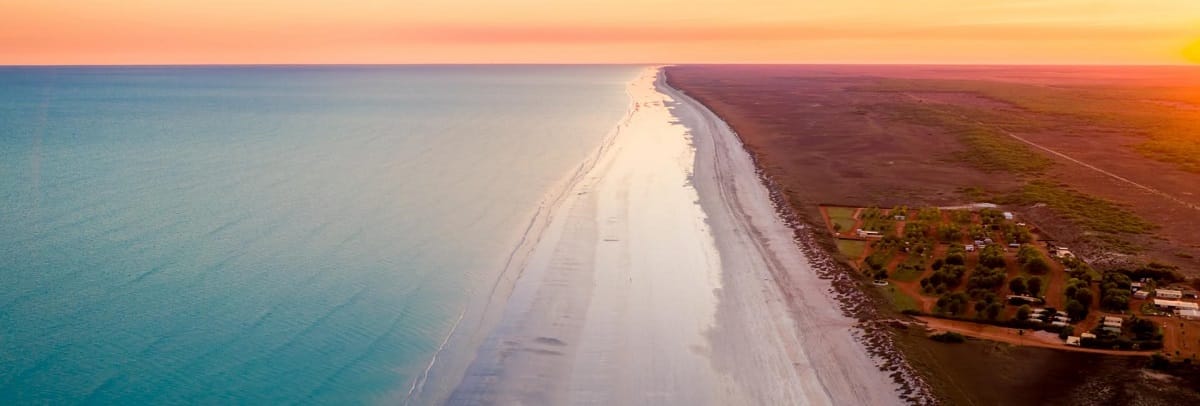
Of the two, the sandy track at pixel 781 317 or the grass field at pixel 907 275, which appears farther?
the grass field at pixel 907 275

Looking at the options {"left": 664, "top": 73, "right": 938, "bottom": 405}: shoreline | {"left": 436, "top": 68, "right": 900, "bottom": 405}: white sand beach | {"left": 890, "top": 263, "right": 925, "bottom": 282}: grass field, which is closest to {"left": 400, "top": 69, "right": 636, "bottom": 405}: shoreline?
{"left": 436, "top": 68, "right": 900, "bottom": 405}: white sand beach

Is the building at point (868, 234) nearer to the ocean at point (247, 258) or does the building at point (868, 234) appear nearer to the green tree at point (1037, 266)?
the green tree at point (1037, 266)

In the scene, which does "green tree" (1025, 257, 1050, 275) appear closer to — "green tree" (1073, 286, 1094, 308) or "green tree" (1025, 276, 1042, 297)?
"green tree" (1025, 276, 1042, 297)

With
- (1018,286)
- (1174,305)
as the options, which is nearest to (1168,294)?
(1174,305)

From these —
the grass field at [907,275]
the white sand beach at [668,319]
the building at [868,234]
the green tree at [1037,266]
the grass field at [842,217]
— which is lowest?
the white sand beach at [668,319]

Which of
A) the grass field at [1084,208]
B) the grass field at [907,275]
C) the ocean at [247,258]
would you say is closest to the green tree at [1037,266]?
the grass field at [907,275]

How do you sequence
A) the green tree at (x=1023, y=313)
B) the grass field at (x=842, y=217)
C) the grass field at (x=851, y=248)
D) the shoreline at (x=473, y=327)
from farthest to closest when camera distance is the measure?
the grass field at (x=842, y=217) < the grass field at (x=851, y=248) < the green tree at (x=1023, y=313) < the shoreline at (x=473, y=327)

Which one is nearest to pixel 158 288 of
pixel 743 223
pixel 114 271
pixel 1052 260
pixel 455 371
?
pixel 114 271
